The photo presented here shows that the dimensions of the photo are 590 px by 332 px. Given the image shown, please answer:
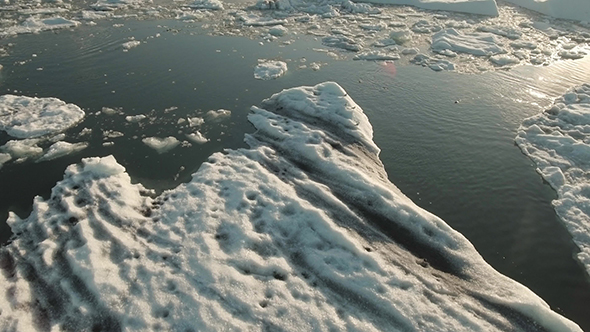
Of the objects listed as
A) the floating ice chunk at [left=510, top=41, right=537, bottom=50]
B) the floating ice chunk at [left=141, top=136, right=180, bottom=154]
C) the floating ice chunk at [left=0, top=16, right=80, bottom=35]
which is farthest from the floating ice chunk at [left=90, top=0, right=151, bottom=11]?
the floating ice chunk at [left=510, top=41, right=537, bottom=50]

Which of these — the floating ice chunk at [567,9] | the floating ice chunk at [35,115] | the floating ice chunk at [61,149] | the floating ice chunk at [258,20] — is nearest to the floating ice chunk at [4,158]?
the floating ice chunk at [61,149]

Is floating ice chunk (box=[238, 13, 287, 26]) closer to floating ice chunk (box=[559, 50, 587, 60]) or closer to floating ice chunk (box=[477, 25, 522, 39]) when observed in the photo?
floating ice chunk (box=[477, 25, 522, 39])

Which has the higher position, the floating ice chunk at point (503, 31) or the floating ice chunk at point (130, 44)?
the floating ice chunk at point (503, 31)

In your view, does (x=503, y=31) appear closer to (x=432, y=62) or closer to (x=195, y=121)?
(x=432, y=62)

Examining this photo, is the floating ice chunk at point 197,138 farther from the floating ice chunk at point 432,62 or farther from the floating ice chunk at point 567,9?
the floating ice chunk at point 567,9

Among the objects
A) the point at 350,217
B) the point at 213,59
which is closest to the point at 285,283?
the point at 350,217
